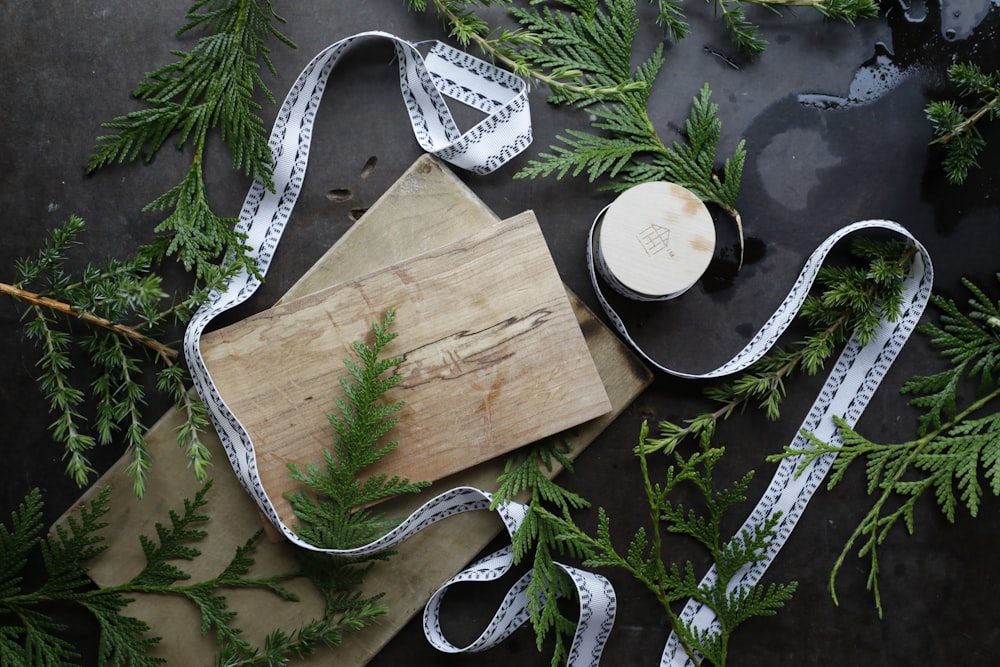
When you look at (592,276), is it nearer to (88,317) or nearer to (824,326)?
(824,326)

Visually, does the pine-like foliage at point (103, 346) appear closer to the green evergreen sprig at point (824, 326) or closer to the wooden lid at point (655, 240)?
the wooden lid at point (655, 240)

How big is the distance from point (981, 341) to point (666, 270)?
1.33 metres

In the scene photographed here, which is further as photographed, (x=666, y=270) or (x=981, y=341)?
(x=981, y=341)

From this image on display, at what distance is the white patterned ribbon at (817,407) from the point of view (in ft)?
9.18

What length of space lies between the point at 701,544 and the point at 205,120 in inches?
96.0

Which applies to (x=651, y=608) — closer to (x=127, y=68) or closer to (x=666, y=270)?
(x=666, y=270)

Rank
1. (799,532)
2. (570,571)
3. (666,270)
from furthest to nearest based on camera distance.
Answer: (799,532), (570,571), (666,270)

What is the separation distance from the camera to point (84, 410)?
269cm

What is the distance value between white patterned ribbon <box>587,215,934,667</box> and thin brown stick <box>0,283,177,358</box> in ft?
5.76

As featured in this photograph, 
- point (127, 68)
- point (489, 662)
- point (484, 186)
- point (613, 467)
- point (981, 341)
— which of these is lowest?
point (489, 662)

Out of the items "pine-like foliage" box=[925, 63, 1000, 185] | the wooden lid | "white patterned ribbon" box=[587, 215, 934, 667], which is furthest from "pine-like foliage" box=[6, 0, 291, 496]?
"pine-like foliage" box=[925, 63, 1000, 185]

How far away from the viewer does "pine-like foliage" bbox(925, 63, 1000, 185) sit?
264 cm

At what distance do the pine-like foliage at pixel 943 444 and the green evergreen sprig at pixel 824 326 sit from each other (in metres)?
0.22

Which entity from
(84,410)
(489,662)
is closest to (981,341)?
(489,662)
